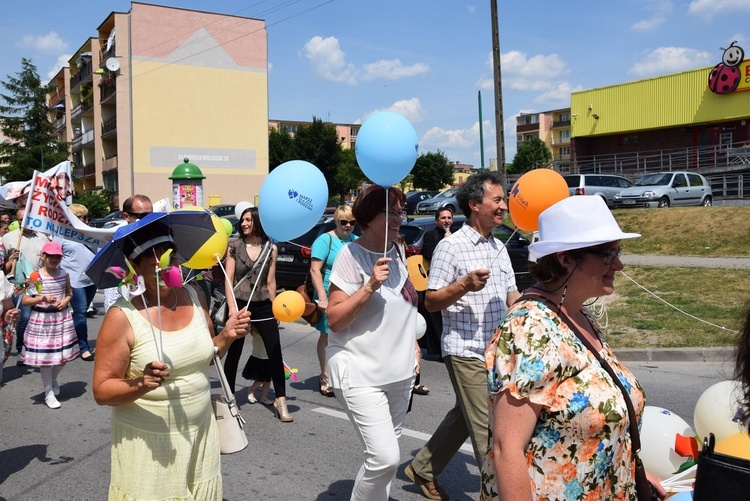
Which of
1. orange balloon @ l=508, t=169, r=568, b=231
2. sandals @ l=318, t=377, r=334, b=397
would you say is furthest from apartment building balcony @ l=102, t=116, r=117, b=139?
orange balloon @ l=508, t=169, r=568, b=231

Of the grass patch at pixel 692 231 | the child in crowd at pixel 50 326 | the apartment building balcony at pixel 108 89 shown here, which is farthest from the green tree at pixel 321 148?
the child in crowd at pixel 50 326

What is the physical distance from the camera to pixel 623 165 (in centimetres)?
4062

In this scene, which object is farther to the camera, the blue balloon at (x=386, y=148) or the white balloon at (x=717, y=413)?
the blue balloon at (x=386, y=148)

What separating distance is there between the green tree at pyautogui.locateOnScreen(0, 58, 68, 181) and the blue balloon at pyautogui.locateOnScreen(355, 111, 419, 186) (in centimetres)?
5054

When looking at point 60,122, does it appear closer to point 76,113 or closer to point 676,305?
point 76,113

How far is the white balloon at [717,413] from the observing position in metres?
2.84

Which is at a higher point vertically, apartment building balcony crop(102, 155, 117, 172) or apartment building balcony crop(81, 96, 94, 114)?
apartment building balcony crop(81, 96, 94, 114)

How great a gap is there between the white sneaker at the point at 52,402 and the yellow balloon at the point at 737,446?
6.21 meters

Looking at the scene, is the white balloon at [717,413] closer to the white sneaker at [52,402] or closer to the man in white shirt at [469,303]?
→ the man in white shirt at [469,303]

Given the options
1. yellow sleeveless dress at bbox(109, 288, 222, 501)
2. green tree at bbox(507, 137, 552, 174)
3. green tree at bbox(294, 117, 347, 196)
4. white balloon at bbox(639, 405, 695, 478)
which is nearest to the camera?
yellow sleeveless dress at bbox(109, 288, 222, 501)

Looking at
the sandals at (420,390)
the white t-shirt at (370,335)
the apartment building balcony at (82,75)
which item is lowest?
the sandals at (420,390)

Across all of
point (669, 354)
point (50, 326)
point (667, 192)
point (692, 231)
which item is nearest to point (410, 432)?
point (50, 326)

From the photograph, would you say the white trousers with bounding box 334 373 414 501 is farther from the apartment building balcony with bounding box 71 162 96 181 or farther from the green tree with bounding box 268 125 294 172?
the green tree with bounding box 268 125 294 172

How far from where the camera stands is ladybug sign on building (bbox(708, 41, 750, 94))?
113 ft
